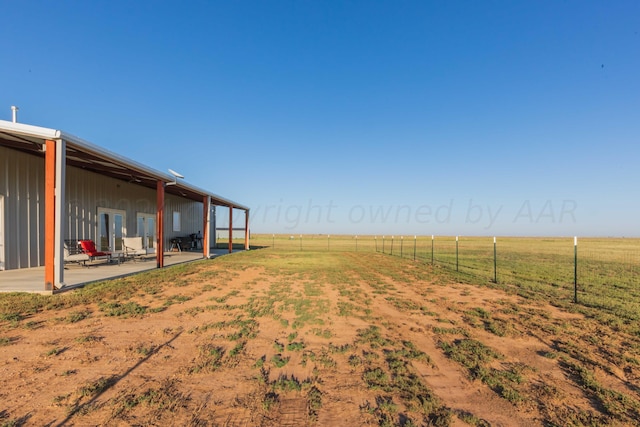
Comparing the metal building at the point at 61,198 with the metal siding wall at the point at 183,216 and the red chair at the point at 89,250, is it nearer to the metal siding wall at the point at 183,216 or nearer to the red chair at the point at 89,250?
the red chair at the point at 89,250

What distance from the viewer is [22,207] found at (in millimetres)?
8031

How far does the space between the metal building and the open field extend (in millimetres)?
1911

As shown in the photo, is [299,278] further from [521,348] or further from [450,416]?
[450,416]

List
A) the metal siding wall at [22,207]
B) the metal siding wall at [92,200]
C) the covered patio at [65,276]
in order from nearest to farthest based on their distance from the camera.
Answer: the covered patio at [65,276], the metal siding wall at [22,207], the metal siding wall at [92,200]

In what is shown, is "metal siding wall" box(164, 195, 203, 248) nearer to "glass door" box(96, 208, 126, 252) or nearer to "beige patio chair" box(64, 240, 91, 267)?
"glass door" box(96, 208, 126, 252)

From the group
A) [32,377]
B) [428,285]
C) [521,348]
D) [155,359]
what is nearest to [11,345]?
[32,377]

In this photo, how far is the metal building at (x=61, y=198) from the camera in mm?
5676

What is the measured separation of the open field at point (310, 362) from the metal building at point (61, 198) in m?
1.91

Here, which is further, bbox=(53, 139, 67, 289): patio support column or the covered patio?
the covered patio

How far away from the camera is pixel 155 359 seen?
313cm

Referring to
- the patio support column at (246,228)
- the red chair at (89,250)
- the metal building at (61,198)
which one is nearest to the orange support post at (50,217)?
the metal building at (61,198)

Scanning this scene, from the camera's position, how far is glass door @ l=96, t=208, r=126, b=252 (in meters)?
11.2

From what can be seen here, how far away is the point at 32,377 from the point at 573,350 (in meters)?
5.68

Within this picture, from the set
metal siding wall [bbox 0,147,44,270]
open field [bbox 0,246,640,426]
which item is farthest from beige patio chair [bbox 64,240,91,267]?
open field [bbox 0,246,640,426]
